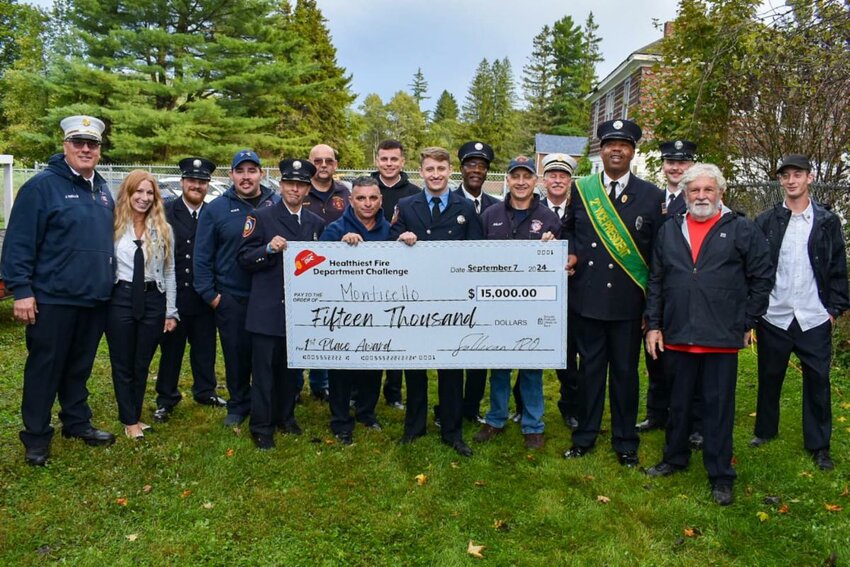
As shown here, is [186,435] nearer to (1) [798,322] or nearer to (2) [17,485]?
(2) [17,485]

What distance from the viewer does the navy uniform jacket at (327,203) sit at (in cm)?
627

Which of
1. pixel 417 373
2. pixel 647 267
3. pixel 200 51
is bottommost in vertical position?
pixel 417 373

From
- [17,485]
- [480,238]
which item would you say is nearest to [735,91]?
[480,238]

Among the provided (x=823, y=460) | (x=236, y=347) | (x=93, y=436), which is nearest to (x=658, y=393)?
(x=823, y=460)

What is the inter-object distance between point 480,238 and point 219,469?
2.61 m

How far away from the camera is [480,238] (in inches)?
195

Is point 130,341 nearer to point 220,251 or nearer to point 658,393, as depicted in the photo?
point 220,251

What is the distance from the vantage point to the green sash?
4.61m

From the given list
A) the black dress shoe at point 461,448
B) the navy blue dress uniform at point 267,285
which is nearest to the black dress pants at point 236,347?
the navy blue dress uniform at point 267,285

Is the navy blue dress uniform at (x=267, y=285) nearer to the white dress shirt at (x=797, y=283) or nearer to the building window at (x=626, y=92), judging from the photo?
the white dress shirt at (x=797, y=283)

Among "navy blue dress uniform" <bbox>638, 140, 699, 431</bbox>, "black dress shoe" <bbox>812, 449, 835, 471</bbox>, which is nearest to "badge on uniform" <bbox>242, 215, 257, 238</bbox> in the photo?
"navy blue dress uniform" <bbox>638, 140, 699, 431</bbox>

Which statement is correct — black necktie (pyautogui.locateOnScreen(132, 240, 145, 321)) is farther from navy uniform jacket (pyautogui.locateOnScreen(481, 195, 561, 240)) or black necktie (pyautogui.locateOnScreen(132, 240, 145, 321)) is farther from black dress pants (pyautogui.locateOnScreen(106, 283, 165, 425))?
navy uniform jacket (pyautogui.locateOnScreen(481, 195, 561, 240))

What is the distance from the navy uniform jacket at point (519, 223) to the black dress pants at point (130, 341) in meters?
2.71

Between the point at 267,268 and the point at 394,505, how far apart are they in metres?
2.01
